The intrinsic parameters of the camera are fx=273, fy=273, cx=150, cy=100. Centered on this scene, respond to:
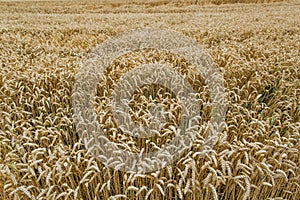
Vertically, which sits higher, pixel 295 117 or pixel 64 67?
pixel 64 67

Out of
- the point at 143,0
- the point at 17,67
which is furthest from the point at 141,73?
the point at 143,0

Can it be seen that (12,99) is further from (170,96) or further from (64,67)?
(170,96)

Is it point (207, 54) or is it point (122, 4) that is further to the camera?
point (122, 4)

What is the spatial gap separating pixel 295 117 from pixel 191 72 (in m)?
1.57

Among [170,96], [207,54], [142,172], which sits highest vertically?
[207,54]

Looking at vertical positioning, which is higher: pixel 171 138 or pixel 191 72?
pixel 191 72

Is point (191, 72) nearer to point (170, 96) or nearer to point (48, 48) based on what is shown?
point (170, 96)

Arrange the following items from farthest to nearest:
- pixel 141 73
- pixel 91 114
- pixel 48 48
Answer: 1. pixel 48 48
2. pixel 141 73
3. pixel 91 114

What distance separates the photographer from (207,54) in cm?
509

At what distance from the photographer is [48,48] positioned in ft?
20.6

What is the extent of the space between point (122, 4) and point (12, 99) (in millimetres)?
22607

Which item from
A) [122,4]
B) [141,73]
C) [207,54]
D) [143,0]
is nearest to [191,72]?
[141,73]

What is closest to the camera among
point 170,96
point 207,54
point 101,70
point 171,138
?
point 171,138

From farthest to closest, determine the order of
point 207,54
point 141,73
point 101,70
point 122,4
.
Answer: point 122,4 < point 207,54 < point 101,70 < point 141,73
